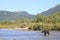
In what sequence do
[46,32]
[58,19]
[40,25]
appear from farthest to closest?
[58,19]
[40,25]
[46,32]

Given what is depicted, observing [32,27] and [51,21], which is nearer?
[32,27]

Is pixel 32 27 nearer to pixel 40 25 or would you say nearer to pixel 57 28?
pixel 40 25

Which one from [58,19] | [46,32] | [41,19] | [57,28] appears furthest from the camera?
[41,19]

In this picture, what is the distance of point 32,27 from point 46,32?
98.7ft

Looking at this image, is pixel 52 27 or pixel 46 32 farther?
pixel 52 27

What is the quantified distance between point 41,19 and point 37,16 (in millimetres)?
2438

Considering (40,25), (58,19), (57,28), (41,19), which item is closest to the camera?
(57,28)

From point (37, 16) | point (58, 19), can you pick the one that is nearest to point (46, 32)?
point (58, 19)

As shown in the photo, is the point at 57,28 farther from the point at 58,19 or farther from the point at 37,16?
the point at 37,16

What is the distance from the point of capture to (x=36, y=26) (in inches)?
2822

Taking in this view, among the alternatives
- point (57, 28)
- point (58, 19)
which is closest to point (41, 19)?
point (58, 19)

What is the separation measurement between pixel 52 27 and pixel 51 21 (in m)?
14.8

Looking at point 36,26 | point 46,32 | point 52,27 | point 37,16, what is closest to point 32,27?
point 36,26

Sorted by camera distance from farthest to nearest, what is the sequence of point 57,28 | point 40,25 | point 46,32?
point 40,25, point 57,28, point 46,32
